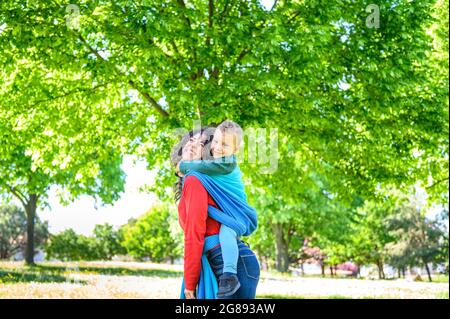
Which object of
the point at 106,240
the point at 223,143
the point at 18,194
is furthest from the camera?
the point at 106,240

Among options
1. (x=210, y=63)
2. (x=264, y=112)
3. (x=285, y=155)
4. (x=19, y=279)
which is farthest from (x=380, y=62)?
(x=19, y=279)

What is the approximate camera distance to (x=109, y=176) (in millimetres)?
21406

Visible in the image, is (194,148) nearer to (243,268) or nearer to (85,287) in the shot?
(243,268)

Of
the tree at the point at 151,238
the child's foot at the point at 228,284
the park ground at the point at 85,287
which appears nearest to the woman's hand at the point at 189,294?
the child's foot at the point at 228,284

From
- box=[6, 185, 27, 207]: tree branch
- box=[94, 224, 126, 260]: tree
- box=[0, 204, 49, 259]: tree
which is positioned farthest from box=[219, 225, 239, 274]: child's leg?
box=[94, 224, 126, 260]: tree

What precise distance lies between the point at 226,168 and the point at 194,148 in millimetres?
342

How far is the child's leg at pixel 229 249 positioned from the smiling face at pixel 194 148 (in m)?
0.70

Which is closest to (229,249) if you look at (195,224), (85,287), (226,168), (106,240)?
(195,224)

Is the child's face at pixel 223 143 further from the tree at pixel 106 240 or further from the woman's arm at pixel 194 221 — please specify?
the tree at pixel 106 240

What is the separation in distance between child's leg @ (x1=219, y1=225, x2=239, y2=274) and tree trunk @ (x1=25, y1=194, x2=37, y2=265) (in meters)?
16.7

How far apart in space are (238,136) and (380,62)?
346 inches

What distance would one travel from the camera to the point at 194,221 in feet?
13.4

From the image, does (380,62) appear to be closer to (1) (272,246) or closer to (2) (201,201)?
(2) (201,201)

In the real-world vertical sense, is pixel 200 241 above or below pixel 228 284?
above
